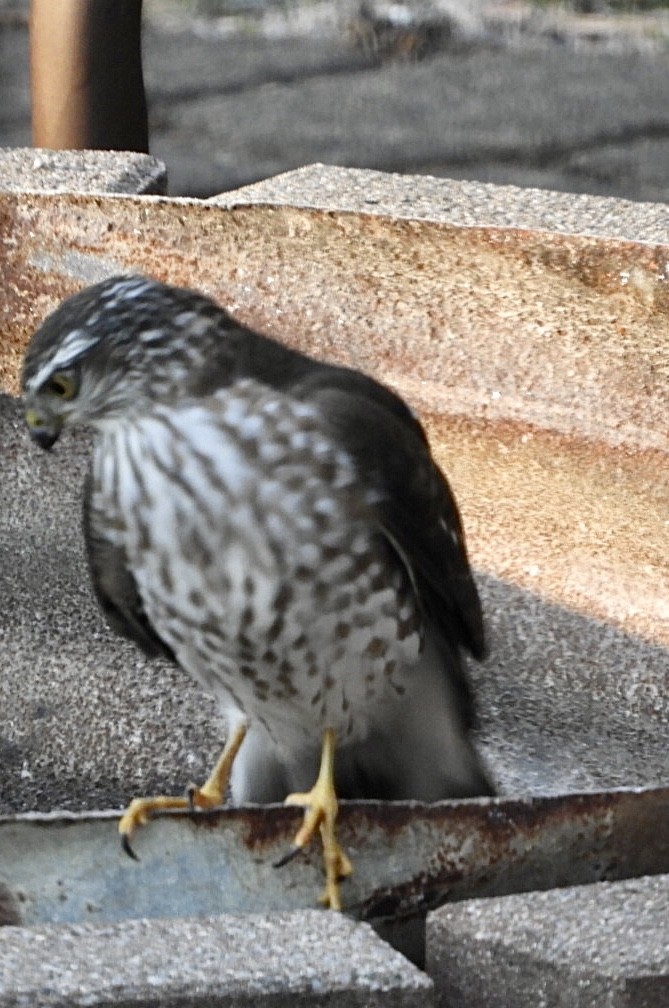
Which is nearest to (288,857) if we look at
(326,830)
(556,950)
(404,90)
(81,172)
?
(326,830)

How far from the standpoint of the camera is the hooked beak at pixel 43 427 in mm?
2355

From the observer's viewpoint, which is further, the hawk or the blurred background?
the blurred background

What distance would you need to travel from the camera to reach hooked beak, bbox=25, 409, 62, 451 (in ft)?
7.73

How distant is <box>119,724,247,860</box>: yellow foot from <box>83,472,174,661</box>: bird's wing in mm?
186

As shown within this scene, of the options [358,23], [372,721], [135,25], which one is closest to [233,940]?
[372,721]

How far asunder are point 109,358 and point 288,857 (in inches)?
27.9

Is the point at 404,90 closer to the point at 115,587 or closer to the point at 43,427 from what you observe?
A: the point at 115,587

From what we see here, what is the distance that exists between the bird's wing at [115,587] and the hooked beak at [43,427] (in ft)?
0.47

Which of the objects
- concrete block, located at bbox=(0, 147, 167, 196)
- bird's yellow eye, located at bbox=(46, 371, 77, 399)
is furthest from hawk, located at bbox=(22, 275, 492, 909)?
concrete block, located at bbox=(0, 147, 167, 196)

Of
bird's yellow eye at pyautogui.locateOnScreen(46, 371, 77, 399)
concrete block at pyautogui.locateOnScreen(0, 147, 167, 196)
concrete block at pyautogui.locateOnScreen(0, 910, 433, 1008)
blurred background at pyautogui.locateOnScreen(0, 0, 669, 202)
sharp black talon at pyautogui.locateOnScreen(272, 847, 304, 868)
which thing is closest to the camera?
concrete block at pyautogui.locateOnScreen(0, 910, 433, 1008)

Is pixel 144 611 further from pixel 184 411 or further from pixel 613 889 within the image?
pixel 613 889

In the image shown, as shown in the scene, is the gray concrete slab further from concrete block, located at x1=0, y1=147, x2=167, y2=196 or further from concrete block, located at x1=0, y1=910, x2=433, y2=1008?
concrete block, located at x1=0, y1=147, x2=167, y2=196

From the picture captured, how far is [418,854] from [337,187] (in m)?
1.65

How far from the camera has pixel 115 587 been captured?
2.64 metres
